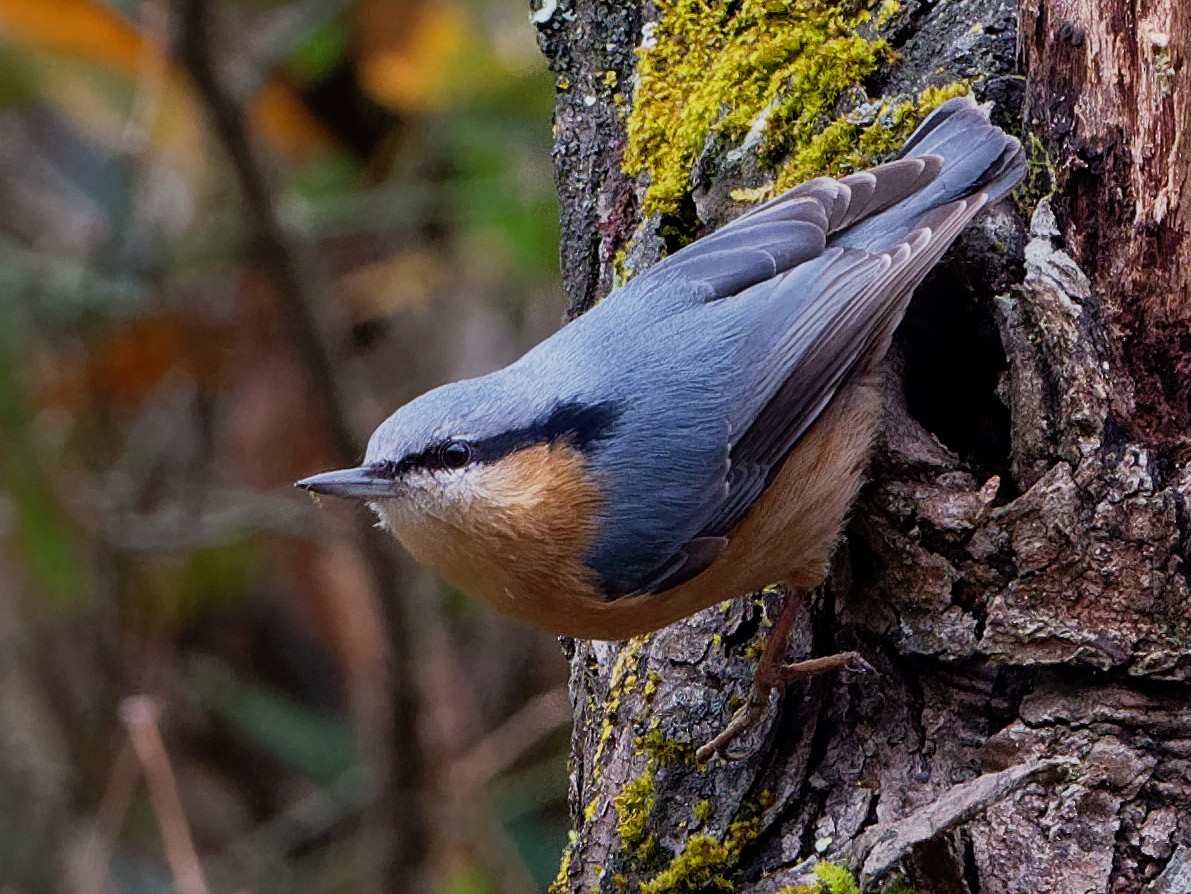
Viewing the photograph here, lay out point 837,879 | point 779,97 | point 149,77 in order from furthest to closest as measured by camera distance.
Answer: point 149,77
point 779,97
point 837,879

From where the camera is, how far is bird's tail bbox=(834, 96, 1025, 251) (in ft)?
7.13

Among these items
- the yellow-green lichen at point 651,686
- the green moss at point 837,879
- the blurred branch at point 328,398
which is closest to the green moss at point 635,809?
the yellow-green lichen at point 651,686

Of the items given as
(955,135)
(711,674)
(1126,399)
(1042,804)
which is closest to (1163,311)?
(1126,399)

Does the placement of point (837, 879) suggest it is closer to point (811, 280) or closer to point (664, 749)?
point (664, 749)

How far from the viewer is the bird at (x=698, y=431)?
2189mm

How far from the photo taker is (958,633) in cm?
207

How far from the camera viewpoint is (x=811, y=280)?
2.32m

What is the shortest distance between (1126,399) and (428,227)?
345 centimetres

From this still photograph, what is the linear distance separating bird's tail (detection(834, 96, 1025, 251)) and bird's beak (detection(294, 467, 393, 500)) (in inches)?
37.3

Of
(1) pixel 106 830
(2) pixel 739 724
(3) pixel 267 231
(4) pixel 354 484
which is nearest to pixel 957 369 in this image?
(2) pixel 739 724

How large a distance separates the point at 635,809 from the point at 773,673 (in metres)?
0.33

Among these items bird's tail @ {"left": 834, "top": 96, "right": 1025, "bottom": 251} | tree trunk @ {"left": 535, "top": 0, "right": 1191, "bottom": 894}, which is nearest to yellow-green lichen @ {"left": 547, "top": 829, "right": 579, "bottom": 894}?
tree trunk @ {"left": 535, "top": 0, "right": 1191, "bottom": 894}

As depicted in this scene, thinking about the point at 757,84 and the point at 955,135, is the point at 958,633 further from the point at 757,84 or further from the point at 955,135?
the point at 757,84

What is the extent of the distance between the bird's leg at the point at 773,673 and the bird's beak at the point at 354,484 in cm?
68
